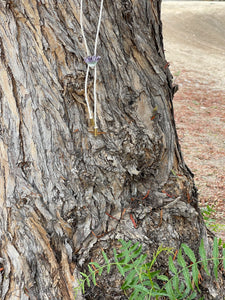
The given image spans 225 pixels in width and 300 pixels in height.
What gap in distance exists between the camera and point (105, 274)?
1635 mm

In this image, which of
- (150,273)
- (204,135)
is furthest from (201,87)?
(150,273)

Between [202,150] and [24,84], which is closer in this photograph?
[24,84]

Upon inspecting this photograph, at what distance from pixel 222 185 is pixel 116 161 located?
3.01m

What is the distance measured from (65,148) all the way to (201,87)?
8.53 metres

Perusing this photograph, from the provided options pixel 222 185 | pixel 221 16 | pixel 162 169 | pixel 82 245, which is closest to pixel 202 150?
pixel 222 185

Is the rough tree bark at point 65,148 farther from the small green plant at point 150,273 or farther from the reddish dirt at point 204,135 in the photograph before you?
the reddish dirt at point 204,135

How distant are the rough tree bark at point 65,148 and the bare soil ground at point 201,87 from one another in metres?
1.56

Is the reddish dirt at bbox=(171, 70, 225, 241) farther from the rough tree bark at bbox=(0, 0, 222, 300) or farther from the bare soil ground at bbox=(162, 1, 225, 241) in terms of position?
the rough tree bark at bbox=(0, 0, 222, 300)

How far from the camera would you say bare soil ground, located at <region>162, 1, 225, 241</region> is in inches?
184

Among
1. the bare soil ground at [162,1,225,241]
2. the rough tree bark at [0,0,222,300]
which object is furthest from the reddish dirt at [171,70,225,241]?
the rough tree bark at [0,0,222,300]

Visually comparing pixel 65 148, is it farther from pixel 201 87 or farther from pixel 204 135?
pixel 201 87

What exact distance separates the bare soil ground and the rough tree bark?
1.56m

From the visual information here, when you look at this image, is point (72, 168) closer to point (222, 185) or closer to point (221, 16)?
point (222, 185)

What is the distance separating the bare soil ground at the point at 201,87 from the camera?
4.68 metres
